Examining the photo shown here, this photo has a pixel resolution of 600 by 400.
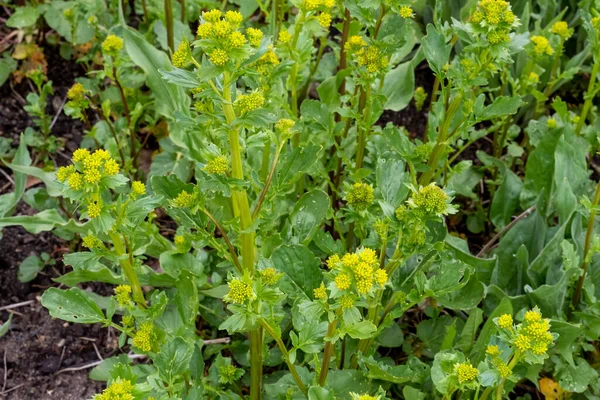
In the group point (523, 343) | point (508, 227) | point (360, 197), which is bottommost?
point (508, 227)

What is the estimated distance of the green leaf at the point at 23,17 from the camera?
325cm

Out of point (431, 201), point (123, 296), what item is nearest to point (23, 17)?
point (123, 296)

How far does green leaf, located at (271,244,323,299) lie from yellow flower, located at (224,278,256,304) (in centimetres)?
35

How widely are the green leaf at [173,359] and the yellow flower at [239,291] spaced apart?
0.31 metres

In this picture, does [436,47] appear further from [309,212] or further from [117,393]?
[117,393]

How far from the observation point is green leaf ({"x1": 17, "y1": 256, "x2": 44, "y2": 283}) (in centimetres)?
272

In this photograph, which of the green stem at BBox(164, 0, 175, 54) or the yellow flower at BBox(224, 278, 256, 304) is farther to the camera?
the green stem at BBox(164, 0, 175, 54)

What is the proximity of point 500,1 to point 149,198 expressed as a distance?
3.61ft

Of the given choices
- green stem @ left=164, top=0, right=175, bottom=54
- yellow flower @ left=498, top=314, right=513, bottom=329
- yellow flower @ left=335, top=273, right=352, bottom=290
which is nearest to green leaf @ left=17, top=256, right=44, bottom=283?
green stem @ left=164, top=0, right=175, bottom=54

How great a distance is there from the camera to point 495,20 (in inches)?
70.9

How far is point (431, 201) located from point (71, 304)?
1.06 meters

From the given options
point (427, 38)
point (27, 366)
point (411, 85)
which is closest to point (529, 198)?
point (411, 85)

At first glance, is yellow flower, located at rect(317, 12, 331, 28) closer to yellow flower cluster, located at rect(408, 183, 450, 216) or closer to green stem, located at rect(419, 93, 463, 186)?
green stem, located at rect(419, 93, 463, 186)

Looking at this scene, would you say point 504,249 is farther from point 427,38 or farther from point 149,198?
point 149,198
